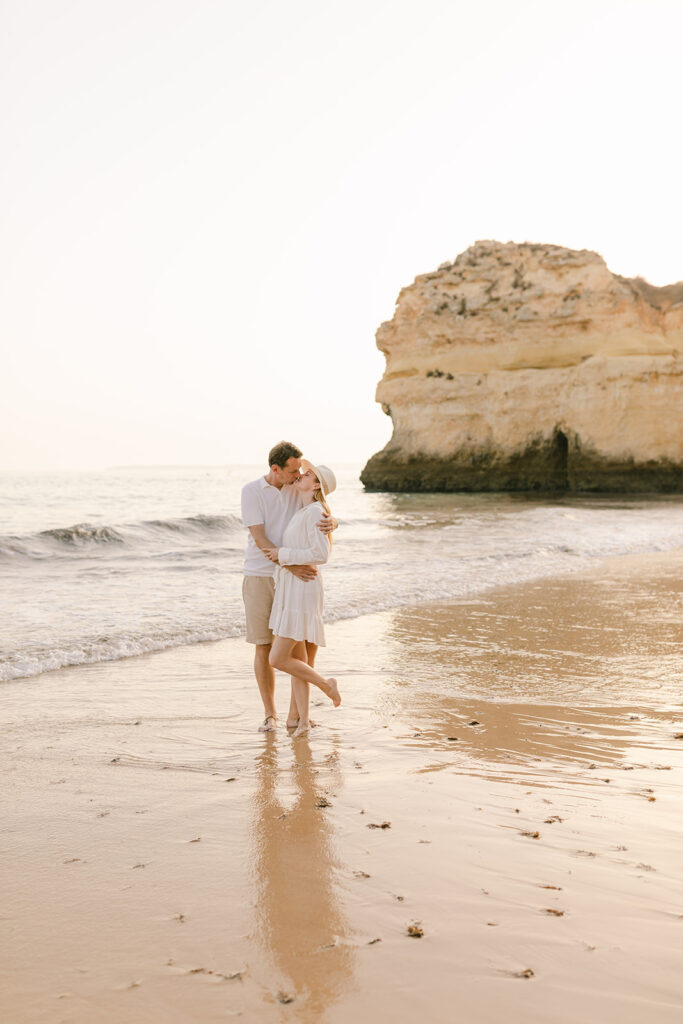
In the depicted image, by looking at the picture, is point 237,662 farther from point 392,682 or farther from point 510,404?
point 510,404

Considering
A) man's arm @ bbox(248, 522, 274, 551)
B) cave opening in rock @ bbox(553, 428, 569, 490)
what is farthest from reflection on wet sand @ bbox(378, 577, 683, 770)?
cave opening in rock @ bbox(553, 428, 569, 490)

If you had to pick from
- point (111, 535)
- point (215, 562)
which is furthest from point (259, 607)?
point (111, 535)

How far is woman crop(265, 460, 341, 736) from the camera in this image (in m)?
4.57

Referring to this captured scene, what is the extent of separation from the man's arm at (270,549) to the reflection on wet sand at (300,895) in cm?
115

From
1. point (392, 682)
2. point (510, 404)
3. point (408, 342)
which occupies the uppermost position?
point (408, 342)

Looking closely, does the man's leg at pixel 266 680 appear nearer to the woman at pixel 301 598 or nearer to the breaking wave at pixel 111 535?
the woman at pixel 301 598

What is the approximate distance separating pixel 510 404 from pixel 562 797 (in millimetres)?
29181

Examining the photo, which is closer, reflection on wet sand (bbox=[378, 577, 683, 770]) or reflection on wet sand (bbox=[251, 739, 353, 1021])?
reflection on wet sand (bbox=[251, 739, 353, 1021])

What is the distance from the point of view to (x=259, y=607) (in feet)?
16.3

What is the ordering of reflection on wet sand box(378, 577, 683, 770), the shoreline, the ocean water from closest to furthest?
reflection on wet sand box(378, 577, 683, 770), the shoreline, the ocean water

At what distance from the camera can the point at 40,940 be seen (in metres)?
2.40

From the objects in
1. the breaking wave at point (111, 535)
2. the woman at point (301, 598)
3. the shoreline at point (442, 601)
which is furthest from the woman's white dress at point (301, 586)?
the breaking wave at point (111, 535)

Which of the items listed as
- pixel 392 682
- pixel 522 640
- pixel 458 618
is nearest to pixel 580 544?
pixel 458 618

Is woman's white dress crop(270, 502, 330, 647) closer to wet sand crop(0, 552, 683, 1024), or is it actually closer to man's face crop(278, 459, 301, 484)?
man's face crop(278, 459, 301, 484)
